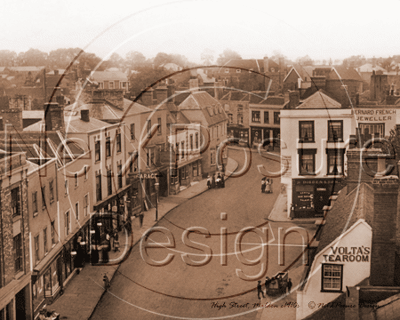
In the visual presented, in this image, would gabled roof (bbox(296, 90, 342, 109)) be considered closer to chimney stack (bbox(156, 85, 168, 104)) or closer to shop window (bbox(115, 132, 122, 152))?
chimney stack (bbox(156, 85, 168, 104))

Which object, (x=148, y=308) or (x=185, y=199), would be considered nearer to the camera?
(x=185, y=199)

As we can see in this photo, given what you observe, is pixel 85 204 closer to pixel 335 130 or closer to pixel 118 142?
pixel 118 142

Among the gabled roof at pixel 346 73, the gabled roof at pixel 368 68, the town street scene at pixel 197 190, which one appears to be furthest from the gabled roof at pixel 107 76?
the gabled roof at pixel 368 68

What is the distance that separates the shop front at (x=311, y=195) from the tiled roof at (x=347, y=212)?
39cm

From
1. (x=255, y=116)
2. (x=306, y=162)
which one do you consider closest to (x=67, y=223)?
(x=255, y=116)

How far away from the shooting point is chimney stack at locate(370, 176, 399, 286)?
898cm

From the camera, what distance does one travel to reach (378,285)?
352 inches

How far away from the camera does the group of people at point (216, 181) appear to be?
32.3 feet

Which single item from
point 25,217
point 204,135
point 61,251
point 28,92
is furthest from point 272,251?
point 28,92

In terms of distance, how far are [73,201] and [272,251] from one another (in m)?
5.18

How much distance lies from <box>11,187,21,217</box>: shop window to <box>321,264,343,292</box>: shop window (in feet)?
20.6

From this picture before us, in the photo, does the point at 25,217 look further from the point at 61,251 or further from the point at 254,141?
the point at 254,141

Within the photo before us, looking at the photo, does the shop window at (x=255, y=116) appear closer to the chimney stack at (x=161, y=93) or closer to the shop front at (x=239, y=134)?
the shop front at (x=239, y=134)

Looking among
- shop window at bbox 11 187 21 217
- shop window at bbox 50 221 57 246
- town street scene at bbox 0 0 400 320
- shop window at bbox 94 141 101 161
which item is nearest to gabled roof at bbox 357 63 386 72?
town street scene at bbox 0 0 400 320
